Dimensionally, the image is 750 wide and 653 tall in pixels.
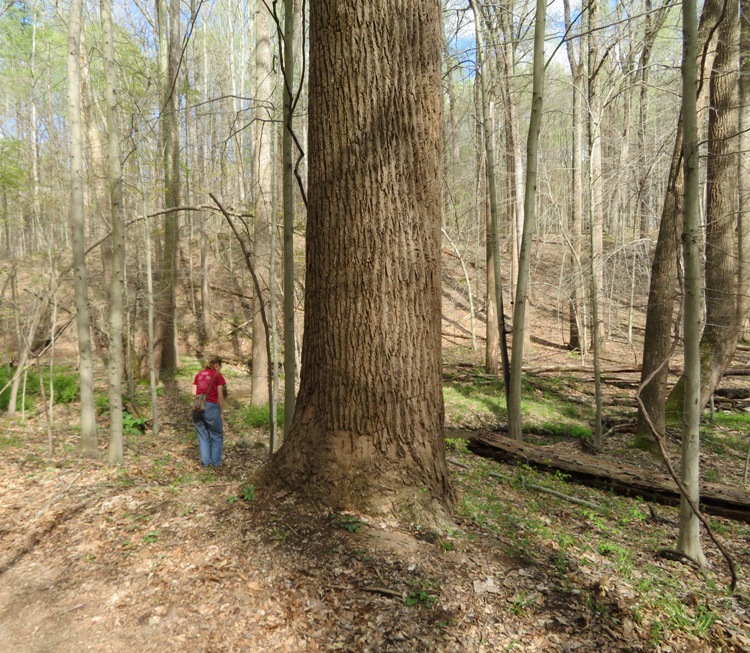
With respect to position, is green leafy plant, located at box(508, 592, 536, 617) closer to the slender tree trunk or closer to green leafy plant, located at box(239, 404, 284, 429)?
green leafy plant, located at box(239, 404, 284, 429)

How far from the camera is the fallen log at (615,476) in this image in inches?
199

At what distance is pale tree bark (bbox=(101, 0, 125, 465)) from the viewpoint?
518 cm

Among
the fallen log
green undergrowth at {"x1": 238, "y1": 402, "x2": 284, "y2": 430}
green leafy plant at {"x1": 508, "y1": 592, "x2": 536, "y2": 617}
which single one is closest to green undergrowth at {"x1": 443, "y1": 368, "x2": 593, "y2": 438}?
the fallen log

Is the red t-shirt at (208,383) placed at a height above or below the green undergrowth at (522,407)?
above

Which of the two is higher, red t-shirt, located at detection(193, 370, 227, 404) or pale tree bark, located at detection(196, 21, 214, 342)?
pale tree bark, located at detection(196, 21, 214, 342)

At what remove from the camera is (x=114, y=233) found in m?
5.29

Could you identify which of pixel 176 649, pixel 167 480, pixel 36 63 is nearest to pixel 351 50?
pixel 176 649

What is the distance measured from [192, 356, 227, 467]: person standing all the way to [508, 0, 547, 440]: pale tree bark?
417 centimetres

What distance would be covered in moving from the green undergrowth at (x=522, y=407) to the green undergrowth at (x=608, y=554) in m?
4.94

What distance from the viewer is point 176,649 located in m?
2.27

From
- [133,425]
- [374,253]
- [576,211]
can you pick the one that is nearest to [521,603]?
[374,253]

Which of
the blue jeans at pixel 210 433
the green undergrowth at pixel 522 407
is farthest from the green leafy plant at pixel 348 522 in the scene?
the green undergrowth at pixel 522 407

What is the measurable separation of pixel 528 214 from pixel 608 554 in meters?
4.07

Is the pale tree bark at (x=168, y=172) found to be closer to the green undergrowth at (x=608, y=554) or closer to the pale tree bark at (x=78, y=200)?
the pale tree bark at (x=78, y=200)
